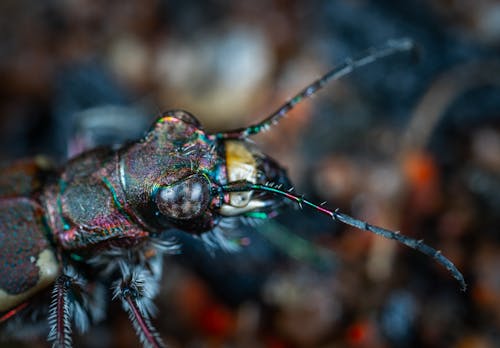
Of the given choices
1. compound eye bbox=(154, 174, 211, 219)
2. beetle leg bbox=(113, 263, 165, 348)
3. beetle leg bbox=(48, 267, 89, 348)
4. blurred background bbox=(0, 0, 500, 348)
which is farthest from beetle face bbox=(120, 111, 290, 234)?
blurred background bbox=(0, 0, 500, 348)

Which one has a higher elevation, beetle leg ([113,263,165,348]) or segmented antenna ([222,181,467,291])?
segmented antenna ([222,181,467,291])

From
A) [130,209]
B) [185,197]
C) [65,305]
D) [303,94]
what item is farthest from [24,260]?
[303,94]

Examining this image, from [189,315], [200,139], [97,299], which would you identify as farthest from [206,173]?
[189,315]

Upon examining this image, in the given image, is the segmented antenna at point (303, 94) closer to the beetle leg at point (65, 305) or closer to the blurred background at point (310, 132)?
the blurred background at point (310, 132)

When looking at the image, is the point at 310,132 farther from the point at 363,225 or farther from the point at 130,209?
the point at 363,225

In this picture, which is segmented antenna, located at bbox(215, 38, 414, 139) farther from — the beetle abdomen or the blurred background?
the beetle abdomen

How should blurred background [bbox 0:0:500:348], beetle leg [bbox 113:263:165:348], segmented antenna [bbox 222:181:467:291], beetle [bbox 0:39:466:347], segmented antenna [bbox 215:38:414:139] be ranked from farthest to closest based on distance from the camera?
blurred background [bbox 0:0:500:348]
segmented antenna [bbox 215:38:414:139]
beetle [bbox 0:39:466:347]
beetle leg [bbox 113:263:165:348]
segmented antenna [bbox 222:181:467:291]

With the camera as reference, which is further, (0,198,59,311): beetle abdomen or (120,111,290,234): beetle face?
(0,198,59,311): beetle abdomen

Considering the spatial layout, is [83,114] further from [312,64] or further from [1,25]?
[312,64]
